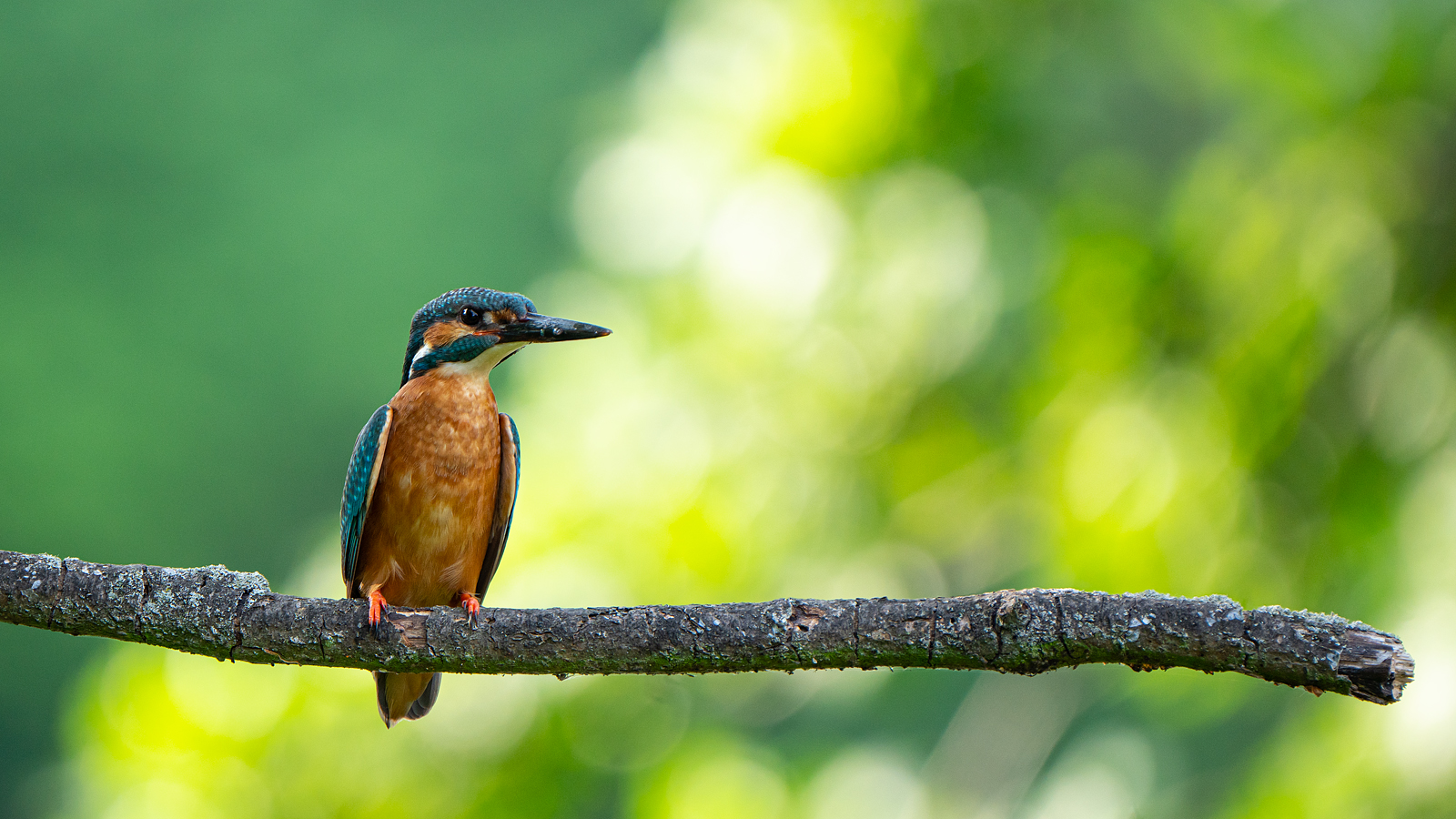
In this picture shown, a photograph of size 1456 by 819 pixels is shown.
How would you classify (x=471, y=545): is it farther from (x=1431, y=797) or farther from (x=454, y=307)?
(x=1431, y=797)

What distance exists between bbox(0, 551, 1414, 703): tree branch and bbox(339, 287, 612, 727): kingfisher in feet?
2.12

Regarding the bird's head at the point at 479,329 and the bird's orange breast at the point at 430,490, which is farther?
the bird's orange breast at the point at 430,490

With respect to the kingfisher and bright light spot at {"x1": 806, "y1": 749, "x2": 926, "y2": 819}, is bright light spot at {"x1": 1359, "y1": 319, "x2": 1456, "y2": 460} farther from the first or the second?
the kingfisher

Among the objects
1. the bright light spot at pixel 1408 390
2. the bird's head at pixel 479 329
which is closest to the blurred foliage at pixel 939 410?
the bright light spot at pixel 1408 390

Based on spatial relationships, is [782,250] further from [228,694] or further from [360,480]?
[228,694]

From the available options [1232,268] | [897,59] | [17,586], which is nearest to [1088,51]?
[897,59]

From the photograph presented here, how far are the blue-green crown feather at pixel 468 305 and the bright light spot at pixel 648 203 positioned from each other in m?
1.00

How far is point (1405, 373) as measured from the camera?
2334 millimetres

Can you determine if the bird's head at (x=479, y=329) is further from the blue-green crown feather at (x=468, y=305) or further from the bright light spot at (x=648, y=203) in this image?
the bright light spot at (x=648, y=203)

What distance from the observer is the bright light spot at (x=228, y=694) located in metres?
2.72

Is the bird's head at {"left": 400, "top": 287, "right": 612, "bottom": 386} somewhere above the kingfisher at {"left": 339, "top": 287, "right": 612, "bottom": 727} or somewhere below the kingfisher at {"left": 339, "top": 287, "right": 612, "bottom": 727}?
above

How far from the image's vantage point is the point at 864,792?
8.83 ft

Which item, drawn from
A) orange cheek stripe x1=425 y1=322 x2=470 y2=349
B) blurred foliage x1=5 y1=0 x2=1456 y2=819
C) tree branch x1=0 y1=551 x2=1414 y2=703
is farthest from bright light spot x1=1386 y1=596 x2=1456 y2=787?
orange cheek stripe x1=425 y1=322 x2=470 y2=349

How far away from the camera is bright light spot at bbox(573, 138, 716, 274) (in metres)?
3.09
